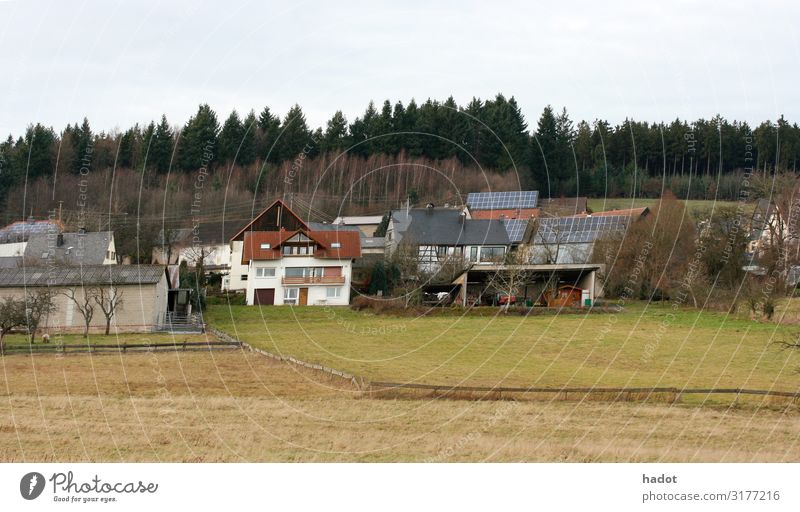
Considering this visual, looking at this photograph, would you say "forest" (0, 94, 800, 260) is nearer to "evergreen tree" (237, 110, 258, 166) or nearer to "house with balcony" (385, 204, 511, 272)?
"evergreen tree" (237, 110, 258, 166)

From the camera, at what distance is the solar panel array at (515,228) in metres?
67.5

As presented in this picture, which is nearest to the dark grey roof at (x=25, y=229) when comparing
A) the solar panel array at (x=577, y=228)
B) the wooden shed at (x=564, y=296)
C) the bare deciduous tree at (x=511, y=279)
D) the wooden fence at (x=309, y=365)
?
the wooden fence at (x=309, y=365)

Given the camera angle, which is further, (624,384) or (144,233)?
(144,233)

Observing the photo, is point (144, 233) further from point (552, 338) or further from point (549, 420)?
point (549, 420)

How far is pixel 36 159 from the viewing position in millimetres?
40656

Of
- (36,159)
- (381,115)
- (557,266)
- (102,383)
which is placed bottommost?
(102,383)

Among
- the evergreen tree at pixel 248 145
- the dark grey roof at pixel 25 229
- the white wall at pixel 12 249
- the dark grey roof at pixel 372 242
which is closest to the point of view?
the dark grey roof at pixel 25 229

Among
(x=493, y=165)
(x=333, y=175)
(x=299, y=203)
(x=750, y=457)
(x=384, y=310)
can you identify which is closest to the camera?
(x=750, y=457)

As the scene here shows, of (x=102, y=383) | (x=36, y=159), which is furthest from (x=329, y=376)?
(x=36, y=159)

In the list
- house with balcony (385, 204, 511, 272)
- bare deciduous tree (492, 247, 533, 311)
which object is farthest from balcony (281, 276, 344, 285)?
house with balcony (385, 204, 511, 272)

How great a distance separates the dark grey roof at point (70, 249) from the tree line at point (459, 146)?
10.6ft

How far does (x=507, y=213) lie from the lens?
81.0 m

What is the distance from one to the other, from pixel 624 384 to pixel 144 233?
2365cm

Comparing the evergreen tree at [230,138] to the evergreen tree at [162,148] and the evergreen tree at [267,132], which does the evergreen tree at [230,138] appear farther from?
the evergreen tree at [162,148]
